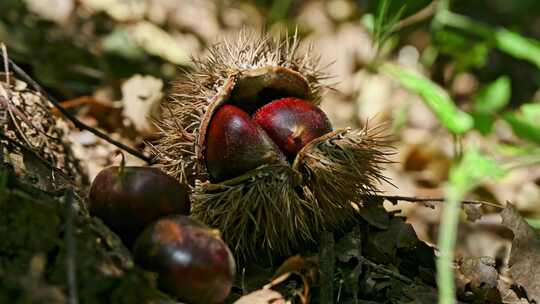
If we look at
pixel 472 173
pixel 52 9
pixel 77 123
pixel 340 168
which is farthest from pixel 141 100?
pixel 472 173

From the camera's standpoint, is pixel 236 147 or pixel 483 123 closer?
pixel 483 123

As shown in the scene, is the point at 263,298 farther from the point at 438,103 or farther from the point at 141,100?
the point at 141,100

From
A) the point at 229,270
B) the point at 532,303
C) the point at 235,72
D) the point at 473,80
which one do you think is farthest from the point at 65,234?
the point at 473,80

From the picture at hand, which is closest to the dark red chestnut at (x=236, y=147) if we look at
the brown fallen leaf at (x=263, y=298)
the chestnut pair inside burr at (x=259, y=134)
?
the chestnut pair inside burr at (x=259, y=134)

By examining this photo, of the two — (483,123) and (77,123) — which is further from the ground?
(77,123)

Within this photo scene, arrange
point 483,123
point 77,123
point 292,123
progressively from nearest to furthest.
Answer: point 483,123
point 292,123
point 77,123

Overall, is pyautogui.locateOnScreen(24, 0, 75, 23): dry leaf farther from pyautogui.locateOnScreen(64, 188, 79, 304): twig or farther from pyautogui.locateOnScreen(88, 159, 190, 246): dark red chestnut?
pyautogui.locateOnScreen(64, 188, 79, 304): twig

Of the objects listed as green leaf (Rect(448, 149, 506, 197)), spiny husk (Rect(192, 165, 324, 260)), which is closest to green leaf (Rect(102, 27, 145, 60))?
spiny husk (Rect(192, 165, 324, 260))

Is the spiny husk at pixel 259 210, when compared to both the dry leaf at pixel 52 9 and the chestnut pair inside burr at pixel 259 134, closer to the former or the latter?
the chestnut pair inside burr at pixel 259 134
